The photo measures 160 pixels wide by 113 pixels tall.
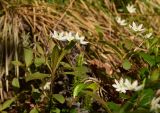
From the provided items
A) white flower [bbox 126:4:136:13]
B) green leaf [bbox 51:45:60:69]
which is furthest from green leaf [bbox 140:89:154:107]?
white flower [bbox 126:4:136:13]

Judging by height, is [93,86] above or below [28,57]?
below

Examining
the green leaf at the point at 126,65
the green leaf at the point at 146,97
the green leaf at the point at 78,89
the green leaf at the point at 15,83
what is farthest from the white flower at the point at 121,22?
the green leaf at the point at 146,97

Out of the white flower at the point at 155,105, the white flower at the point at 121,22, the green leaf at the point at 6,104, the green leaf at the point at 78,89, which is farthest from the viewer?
the white flower at the point at 121,22

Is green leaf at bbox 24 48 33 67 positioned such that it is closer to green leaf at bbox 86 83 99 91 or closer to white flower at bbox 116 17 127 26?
green leaf at bbox 86 83 99 91

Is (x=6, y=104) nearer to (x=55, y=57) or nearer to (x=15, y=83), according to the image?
(x=15, y=83)

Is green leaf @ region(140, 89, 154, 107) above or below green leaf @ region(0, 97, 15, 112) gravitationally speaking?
above

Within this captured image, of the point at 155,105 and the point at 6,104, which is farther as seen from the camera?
the point at 6,104

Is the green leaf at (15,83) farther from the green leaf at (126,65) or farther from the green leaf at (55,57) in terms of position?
the green leaf at (126,65)

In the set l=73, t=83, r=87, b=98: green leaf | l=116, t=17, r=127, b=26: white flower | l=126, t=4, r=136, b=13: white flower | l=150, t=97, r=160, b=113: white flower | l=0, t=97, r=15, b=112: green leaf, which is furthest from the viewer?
l=126, t=4, r=136, b=13: white flower

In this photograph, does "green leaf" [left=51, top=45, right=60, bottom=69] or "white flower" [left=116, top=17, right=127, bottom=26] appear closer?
"green leaf" [left=51, top=45, right=60, bottom=69]

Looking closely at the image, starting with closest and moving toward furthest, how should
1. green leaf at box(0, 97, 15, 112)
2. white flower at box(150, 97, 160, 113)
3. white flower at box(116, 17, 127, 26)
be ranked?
white flower at box(150, 97, 160, 113) < green leaf at box(0, 97, 15, 112) < white flower at box(116, 17, 127, 26)

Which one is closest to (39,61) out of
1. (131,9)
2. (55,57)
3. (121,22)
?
(55,57)

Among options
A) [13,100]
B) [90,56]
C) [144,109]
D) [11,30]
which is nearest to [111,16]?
[90,56]

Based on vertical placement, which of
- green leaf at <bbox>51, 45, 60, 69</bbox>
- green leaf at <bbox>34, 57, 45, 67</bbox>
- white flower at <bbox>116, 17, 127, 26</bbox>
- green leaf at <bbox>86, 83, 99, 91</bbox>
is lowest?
green leaf at <bbox>86, 83, 99, 91</bbox>
